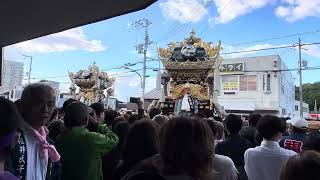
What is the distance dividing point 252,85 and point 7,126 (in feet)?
120

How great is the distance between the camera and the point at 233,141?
443 cm

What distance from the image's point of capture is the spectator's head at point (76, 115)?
338 centimetres

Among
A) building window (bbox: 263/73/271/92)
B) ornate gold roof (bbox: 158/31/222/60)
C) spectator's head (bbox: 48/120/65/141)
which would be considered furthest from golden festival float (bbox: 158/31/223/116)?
building window (bbox: 263/73/271/92)

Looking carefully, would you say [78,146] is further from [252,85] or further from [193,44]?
[252,85]

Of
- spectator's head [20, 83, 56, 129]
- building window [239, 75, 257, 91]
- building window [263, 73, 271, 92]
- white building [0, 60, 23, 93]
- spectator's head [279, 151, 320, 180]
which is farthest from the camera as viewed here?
white building [0, 60, 23, 93]

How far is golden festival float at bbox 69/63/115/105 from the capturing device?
27.5 m

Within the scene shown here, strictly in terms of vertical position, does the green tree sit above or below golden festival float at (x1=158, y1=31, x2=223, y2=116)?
above

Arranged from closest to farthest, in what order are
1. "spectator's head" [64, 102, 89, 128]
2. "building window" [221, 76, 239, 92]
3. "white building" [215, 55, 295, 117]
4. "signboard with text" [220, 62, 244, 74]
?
"spectator's head" [64, 102, 89, 128] → "white building" [215, 55, 295, 117] → "signboard with text" [220, 62, 244, 74] → "building window" [221, 76, 239, 92]

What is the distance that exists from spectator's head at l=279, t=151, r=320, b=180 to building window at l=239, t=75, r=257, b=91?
36.1m

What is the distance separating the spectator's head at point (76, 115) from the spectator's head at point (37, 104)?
49cm

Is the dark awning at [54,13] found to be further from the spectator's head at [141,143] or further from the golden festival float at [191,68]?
the golden festival float at [191,68]

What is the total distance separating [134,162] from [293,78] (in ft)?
170

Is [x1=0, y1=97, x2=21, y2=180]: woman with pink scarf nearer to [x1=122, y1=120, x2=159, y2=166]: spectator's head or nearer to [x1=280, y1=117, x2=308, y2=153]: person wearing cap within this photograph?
[x1=122, y1=120, x2=159, y2=166]: spectator's head

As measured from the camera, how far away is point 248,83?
37.4 m
